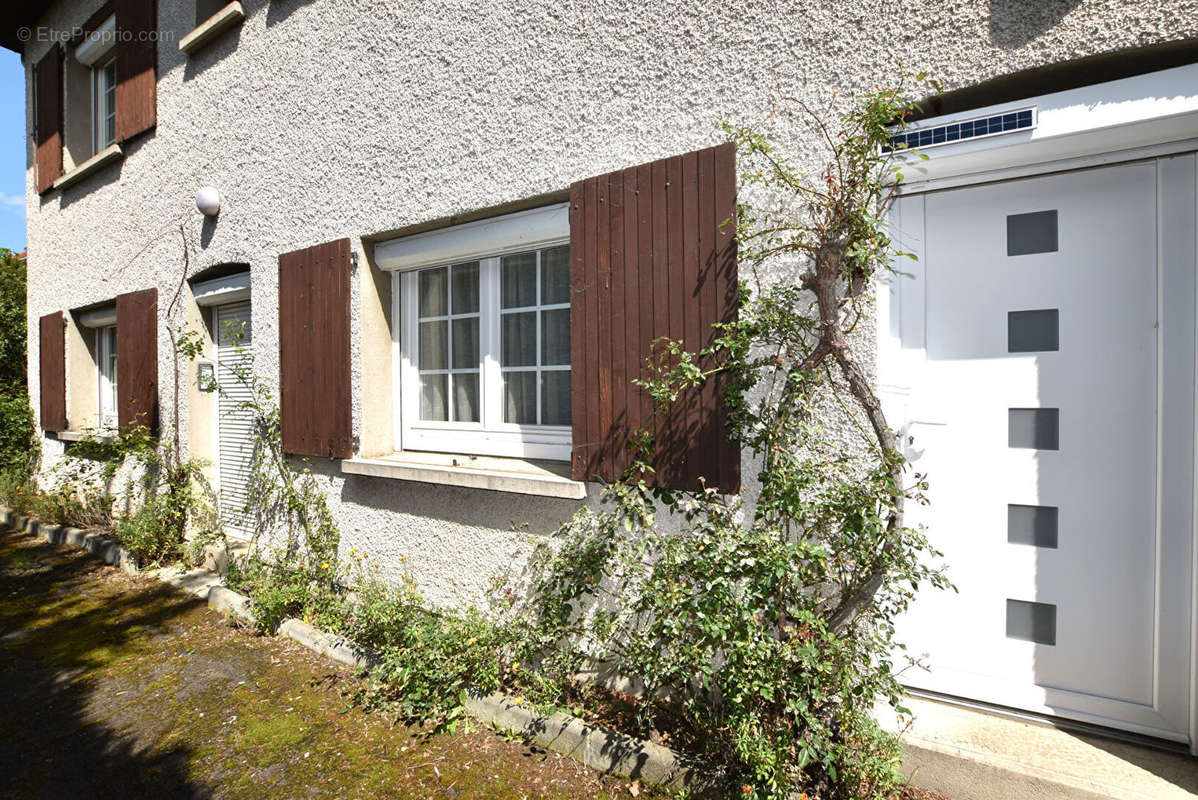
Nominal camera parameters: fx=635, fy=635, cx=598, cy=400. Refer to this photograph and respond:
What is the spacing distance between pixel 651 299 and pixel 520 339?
3.84 feet

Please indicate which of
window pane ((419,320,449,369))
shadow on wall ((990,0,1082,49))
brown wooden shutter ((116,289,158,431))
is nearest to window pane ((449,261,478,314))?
window pane ((419,320,449,369))

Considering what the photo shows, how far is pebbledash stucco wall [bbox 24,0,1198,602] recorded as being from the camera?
101 inches

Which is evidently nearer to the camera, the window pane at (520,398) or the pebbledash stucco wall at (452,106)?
the pebbledash stucco wall at (452,106)

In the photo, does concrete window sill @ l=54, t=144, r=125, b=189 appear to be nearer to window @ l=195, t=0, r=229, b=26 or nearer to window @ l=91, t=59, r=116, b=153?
window @ l=91, t=59, r=116, b=153

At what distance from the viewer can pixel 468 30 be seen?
3900 millimetres

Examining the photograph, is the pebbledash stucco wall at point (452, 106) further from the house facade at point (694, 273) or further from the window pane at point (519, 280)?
the window pane at point (519, 280)

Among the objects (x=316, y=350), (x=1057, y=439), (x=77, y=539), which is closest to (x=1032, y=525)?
(x=1057, y=439)

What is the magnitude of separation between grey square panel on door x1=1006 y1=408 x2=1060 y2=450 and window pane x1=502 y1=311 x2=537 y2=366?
2496mm

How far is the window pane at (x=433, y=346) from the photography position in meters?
4.45

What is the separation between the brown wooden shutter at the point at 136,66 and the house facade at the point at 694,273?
103 centimetres

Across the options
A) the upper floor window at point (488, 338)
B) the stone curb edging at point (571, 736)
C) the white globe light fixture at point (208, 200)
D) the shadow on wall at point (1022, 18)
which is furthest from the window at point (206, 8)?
the shadow on wall at point (1022, 18)

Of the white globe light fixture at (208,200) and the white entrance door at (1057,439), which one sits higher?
the white globe light fixture at (208,200)

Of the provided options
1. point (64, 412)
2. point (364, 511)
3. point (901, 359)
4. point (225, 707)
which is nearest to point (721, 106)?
point (901, 359)

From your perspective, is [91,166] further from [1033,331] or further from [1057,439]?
[1057,439]
